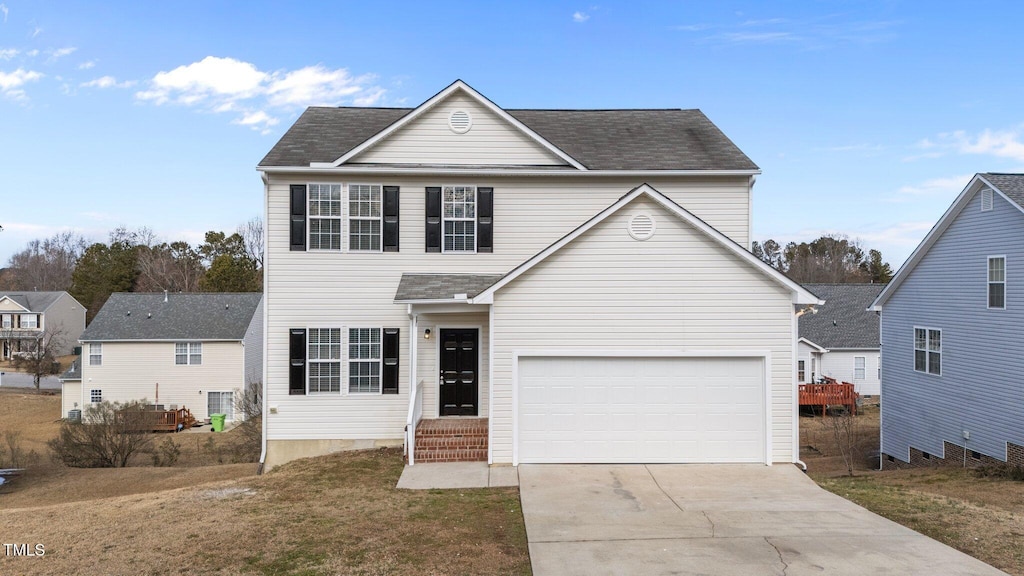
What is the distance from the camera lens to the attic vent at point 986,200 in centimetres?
1606

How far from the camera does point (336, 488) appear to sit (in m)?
10.4

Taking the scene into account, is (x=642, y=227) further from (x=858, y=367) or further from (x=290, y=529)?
(x=858, y=367)

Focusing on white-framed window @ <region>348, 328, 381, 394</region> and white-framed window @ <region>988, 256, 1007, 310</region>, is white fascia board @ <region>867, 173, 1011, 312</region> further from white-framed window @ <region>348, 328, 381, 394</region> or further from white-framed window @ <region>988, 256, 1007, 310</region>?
white-framed window @ <region>348, 328, 381, 394</region>

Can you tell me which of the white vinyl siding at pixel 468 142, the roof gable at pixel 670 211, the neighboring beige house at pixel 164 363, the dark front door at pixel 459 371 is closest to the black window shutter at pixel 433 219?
the white vinyl siding at pixel 468 142

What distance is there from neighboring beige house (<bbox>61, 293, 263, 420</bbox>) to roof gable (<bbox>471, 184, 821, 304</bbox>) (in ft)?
76.1

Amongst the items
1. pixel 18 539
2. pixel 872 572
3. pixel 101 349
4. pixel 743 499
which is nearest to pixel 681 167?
pixel 743 499

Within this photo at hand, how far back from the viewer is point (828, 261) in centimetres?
7269

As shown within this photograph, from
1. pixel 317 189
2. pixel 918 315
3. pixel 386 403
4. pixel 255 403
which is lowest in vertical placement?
pixel 255 403

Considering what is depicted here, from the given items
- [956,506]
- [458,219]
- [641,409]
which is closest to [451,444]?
[641,409]

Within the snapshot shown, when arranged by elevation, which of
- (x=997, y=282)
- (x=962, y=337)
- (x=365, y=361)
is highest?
(x=997, y=282)

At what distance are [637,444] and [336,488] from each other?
5386mm

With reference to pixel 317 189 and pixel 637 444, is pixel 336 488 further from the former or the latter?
pixel 317 189

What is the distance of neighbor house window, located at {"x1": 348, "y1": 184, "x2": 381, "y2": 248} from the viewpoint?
13.9m

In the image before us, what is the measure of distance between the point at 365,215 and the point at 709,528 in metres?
9.56
